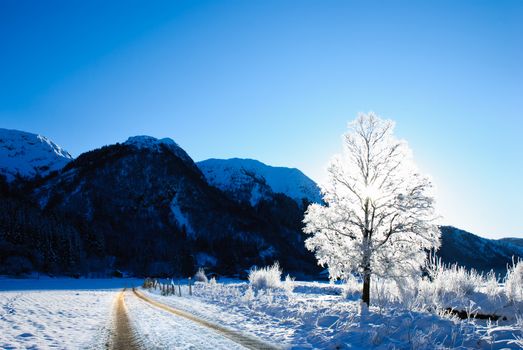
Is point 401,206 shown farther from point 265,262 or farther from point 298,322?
point 265,262

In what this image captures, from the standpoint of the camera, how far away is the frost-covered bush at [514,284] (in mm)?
13984

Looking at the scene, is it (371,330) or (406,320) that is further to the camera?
(406,320)

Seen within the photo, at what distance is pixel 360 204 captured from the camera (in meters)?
17.2

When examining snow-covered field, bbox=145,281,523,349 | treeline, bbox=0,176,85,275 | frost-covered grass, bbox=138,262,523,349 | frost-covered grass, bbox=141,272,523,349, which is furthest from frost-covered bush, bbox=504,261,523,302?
treeline, bbox=0,176,85,275

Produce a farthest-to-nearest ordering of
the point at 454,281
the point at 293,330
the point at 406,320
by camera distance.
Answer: the point at 454,281 < the point at 293,330 < the point at 406,320

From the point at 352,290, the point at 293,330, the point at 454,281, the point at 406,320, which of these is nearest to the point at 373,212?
the point at 454,281

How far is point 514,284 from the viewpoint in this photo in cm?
1462

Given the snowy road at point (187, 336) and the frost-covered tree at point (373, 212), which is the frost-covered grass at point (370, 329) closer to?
the snowy road at point (187, 336)

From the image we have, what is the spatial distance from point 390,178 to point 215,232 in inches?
7025

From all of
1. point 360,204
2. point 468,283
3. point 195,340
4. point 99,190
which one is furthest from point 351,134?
point 99,190

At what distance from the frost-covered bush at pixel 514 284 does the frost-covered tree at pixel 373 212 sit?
3003 millimetres

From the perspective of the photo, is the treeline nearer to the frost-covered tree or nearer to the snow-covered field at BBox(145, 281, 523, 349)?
the frost-covered tree

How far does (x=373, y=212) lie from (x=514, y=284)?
20.0 ft

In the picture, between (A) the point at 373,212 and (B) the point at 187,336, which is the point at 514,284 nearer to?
(A) the point at 373,212
